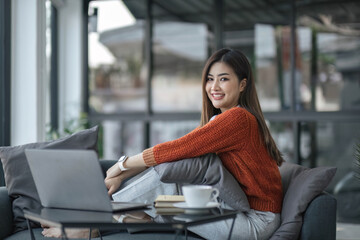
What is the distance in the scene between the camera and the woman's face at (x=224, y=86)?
7.70ft

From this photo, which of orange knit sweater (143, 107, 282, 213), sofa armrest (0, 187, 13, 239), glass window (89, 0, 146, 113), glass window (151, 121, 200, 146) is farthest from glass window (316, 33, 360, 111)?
sofa armrest (0, 187, 13, 239)

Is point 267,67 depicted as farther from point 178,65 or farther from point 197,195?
point 197,195

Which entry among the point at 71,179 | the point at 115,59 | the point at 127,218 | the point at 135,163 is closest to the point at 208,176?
the point at 135,163

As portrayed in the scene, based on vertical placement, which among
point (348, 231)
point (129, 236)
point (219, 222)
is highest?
point (219, 222)

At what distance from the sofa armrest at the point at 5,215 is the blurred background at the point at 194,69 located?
6.13 ft

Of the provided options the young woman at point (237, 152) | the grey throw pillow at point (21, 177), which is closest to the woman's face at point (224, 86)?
the young woman at point (237, 152)

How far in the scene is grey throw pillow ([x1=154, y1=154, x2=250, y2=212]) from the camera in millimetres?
2068

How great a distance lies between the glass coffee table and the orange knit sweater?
36cm

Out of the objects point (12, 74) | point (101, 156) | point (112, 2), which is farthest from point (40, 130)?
point (112, 2)

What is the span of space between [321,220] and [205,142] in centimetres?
57

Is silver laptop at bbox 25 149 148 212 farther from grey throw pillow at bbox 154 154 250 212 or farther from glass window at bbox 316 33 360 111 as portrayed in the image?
glass window at bbox 316 33 360 111

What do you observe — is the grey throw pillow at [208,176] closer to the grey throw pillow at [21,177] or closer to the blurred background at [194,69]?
the grey throw pillow at [21,177]

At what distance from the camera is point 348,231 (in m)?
4.24

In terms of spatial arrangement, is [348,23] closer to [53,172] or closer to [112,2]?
[112,2]
